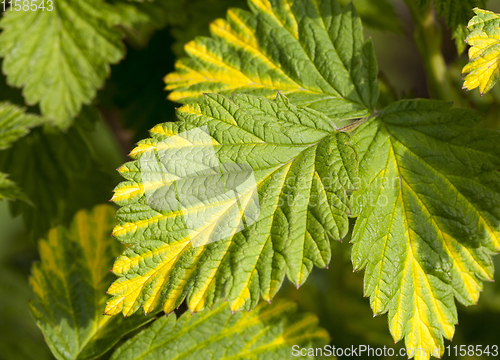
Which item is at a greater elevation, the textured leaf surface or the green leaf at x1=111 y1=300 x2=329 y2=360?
the textured leaf surface

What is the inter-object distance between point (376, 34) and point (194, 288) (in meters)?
3.63

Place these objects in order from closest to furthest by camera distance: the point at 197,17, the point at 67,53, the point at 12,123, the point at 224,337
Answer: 1. the point at 224,337
2. the point at 12,123
3. the point at 67,53
4. the point at 197,17

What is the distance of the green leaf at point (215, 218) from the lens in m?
0.86

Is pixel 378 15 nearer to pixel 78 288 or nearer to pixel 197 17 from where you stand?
pixel 197 17

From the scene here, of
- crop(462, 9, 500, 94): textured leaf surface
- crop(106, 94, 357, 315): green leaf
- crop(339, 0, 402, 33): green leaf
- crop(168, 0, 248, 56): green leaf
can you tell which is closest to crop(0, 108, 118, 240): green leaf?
crop(168, 0, 248, 56): green leaf

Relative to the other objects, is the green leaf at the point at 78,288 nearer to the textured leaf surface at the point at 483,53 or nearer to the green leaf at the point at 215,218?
the green leaf at the point at 215,218

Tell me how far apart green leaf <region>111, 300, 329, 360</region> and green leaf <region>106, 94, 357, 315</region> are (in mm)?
288

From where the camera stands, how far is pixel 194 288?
2.83 feet

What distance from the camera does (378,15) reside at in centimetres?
172

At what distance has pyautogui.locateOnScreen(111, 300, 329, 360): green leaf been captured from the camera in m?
1.10

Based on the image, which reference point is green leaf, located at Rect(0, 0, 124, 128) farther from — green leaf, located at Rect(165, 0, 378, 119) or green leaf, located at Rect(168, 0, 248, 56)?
green leaf, located at Rect(165, 0, 378, 119)

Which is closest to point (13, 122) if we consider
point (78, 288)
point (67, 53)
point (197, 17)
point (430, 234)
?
point (67, 53)

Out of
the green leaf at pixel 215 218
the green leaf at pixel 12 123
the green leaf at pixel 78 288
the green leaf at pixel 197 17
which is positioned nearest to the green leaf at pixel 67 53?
the green leaf at pixel 12 123

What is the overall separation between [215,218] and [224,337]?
0.40m
